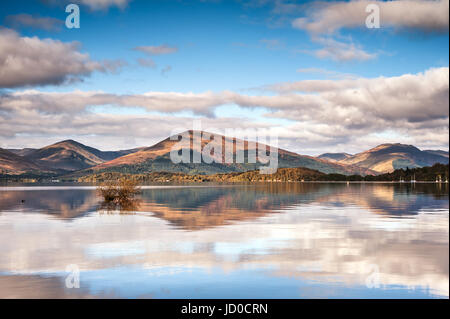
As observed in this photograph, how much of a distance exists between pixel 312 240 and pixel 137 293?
53.5 feet

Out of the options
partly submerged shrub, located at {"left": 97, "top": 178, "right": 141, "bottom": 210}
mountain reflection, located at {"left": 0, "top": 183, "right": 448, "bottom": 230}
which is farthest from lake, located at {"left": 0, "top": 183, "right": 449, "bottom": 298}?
partly submerged shrub, located at {"left": 97, "top": 178, "right": 141, "bottom": 210}

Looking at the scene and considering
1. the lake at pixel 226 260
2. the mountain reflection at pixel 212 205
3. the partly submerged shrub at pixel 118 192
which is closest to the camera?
the lake at pixel 226 260

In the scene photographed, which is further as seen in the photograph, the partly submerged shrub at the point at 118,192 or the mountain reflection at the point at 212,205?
the partly submerged shrub at the point at 118,192

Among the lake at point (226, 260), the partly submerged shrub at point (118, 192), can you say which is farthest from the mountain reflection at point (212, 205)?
the lake at point (226, 260)

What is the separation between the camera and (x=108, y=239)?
31.0 metres

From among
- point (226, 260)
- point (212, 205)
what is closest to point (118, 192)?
point (212, 205)

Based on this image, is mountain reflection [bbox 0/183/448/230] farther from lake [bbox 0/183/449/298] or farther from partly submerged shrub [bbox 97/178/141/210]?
lake [bbox 0/183/449/298]

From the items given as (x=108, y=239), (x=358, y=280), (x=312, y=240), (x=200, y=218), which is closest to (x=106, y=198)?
(x=200, y=218)

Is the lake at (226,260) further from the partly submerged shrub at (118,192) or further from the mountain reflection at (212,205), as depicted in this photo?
the partly submerged shrub at (118,192)

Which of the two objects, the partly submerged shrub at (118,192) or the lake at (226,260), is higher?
the partly submerged shrub at (118,192)

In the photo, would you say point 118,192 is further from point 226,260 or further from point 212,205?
point 226,260
